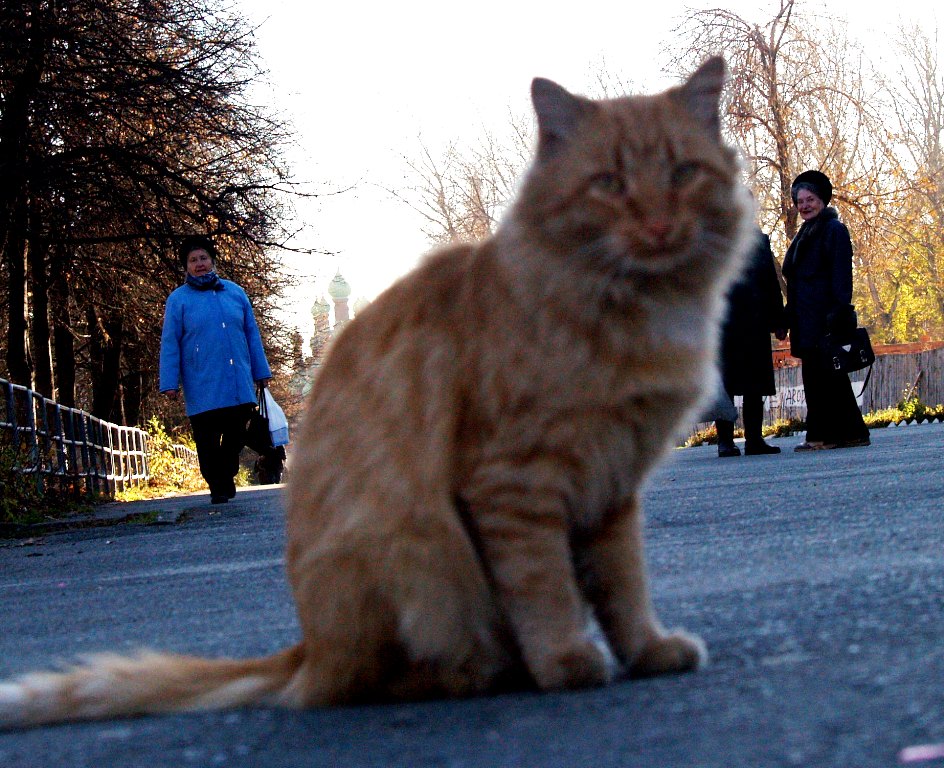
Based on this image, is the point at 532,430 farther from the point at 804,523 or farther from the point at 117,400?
the point at 117,400

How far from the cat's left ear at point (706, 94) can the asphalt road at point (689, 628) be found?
125cm

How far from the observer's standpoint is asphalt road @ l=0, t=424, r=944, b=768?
228cm

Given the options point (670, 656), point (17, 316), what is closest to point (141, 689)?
point (670, 656)

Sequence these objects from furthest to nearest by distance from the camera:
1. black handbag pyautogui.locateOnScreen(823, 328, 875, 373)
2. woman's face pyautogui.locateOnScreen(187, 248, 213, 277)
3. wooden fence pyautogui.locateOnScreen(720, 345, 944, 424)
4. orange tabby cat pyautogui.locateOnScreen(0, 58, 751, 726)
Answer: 1. wooden fence pyautogui.locateOnScreen(720, 345, 944, 424)
2. black handbag pyautogui.locateOnScreen(823, 328, 875, 373)
3. woman's face pyautogui.locateOnScreen(187, 248, 213, 277)
4. orange tabby cat pyautogui.locateOnScreen(0, 58, 751, 726)

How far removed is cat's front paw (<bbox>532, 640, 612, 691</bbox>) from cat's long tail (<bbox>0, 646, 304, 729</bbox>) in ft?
1.79

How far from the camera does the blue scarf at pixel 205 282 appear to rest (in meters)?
12.1

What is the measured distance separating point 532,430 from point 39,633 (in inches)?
116

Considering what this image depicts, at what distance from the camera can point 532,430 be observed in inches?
108

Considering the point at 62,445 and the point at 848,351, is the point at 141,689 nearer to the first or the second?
the point at 848,351

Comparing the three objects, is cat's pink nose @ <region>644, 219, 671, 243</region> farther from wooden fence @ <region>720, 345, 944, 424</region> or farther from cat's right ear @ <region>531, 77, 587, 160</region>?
wooden fence @ <region>720, 345, 944, 424</region>

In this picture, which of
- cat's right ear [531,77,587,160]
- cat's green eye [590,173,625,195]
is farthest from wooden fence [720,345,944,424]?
cat's green eye [590,173,625,195]

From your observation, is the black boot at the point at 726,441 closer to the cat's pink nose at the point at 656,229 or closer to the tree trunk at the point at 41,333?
the cat's pink nose at the point at 656,229

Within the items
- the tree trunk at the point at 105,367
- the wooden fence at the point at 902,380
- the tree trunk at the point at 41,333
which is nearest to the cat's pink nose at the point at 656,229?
the tree trunk at the point at 41,333

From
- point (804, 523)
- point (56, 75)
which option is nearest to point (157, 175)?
point (56, 75)
